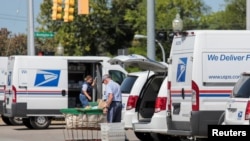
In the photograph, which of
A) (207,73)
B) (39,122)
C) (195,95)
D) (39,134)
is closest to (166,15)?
(39,122)

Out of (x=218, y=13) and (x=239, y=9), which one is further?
(x=218, y=13)

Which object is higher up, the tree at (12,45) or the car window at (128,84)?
the car window at (128,84)

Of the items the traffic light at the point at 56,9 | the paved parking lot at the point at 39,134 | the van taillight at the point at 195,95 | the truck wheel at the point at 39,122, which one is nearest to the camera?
the van taillight at the point at 195,95

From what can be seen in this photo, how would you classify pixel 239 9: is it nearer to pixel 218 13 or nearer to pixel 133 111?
pixel 218 13

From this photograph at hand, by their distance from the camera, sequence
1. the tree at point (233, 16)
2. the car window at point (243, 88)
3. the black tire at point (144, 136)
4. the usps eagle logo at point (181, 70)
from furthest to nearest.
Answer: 1. the tree at point (233, 16)
2. the black tire at point (144, 136)
3. the usps eagle logo at point (181, 70)
4. the car window at point (243, 88)

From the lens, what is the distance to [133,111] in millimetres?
19672

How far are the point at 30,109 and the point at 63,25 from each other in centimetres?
5363

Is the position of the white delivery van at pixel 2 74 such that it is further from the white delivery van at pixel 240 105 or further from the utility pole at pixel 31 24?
the white delivery van at pixel 240 105

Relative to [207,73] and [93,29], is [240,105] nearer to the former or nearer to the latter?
[207,73]

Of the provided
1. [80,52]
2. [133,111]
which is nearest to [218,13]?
[80,52]

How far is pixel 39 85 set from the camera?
88.7ft

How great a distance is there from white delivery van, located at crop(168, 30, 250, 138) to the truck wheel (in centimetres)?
1140

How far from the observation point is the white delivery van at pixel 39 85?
27.0 metres

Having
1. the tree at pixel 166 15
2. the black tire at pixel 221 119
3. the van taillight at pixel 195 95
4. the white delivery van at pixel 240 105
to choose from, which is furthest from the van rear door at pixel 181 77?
the tree at pixel 166 15
